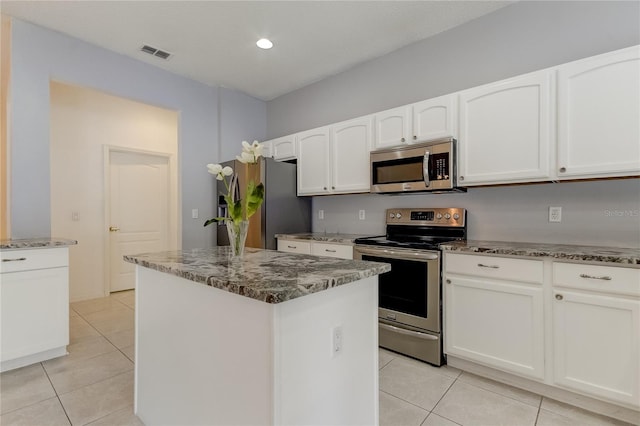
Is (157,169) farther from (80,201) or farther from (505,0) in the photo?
(505,0)

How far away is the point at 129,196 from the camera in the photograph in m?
4.52

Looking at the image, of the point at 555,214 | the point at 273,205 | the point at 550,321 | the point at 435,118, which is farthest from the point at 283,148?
the point at 550,321

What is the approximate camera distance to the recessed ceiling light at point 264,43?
3.02m

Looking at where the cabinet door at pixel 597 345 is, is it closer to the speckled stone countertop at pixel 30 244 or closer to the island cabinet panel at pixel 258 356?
the island cabinet panel at pixel 258 356

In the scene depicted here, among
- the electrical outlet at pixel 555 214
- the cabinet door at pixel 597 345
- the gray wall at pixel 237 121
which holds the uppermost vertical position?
the gray wall at pixel 237 121

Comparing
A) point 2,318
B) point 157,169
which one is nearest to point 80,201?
point 157,169

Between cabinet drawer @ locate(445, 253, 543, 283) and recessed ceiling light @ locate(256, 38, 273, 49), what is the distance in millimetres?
2485

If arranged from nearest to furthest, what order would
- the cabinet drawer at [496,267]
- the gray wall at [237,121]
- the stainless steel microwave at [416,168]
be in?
the cabinet drawer at [496,267] → the stainless steel microwave at [416,168] → the gray wall at [237,121]

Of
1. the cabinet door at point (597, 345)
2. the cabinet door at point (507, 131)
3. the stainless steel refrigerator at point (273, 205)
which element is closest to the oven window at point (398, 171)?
the cabinet door at point (507, 131)

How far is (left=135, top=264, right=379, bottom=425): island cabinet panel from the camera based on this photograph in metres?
1.06

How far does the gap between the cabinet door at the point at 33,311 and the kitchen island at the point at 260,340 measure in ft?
4.54

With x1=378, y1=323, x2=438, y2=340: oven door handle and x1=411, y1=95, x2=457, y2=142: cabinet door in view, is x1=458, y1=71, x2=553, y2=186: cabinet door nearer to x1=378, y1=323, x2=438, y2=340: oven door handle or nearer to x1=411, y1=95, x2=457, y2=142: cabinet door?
x1=411, y1=95, x2=457, y2=142: cabinet door

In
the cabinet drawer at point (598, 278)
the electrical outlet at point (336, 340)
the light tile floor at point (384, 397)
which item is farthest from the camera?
the light tile floor at point (384, 397)

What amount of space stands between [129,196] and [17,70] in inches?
80.8
